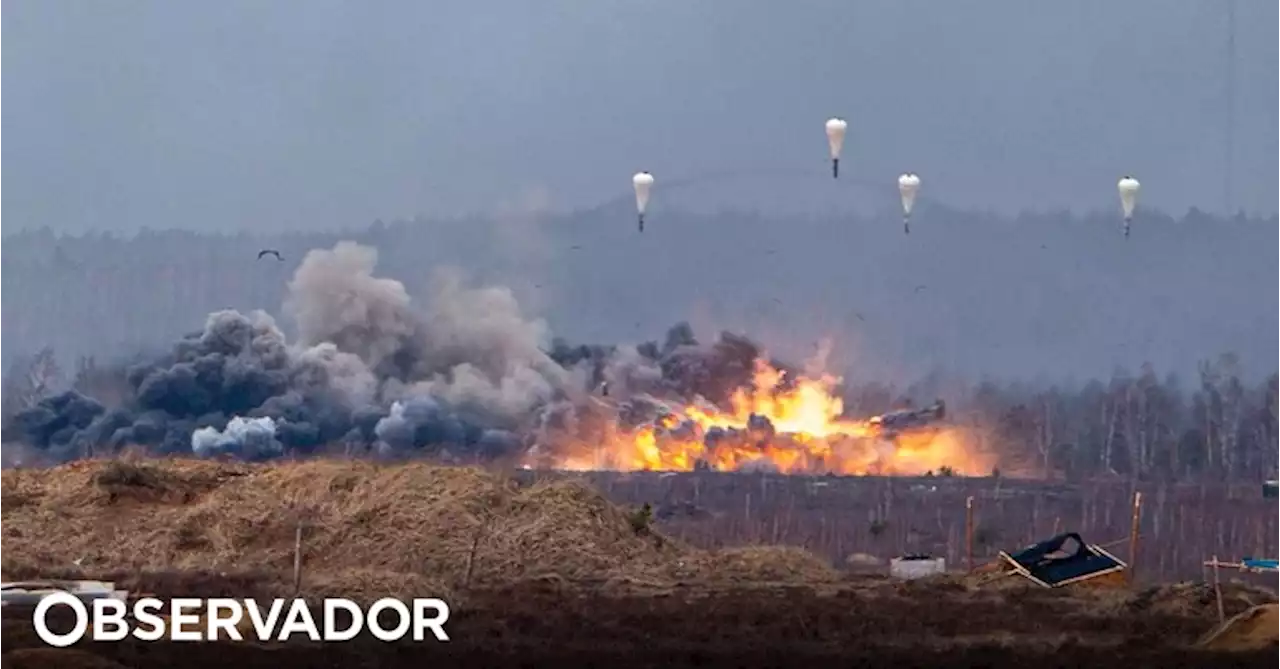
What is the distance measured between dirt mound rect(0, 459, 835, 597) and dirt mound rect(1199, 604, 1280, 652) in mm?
12401

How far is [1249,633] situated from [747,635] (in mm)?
6966

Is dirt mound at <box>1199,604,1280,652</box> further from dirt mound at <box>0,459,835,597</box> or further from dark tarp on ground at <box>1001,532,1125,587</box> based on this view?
dirt mound at <box>0,459,835,597</box>

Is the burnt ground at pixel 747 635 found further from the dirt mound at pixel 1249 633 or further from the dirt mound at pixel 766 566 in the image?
the dirt mound at pixel 766 566

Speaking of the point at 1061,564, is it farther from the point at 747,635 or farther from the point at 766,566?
the point at 747,635

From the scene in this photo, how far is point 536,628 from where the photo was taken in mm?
23328

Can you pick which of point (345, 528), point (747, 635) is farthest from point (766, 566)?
point (747, 635)

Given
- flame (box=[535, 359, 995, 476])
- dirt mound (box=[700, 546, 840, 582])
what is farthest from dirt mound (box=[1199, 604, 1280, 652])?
flame (box=[535, 359, 995, 476])

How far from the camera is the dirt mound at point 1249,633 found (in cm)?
2208

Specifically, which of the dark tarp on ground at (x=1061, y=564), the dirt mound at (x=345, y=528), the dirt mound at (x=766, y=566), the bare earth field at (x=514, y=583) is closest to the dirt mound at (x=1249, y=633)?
the bare earth field at (x=514, y=583)

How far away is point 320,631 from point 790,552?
1657cm

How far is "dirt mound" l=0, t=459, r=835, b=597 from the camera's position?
3369 centimetres

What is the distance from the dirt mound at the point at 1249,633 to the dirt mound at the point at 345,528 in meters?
12.4

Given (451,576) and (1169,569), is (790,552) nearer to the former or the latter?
(451,576)

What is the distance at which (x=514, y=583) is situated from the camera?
1230 inches
